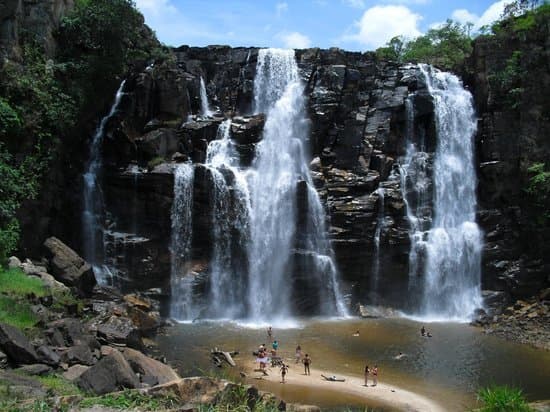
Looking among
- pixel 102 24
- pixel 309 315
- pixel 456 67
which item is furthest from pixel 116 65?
pixel 456 67

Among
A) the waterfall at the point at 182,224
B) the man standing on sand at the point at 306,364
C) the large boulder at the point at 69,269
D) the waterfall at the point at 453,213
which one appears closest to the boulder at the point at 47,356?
the man standing on sand at the point at 306,364

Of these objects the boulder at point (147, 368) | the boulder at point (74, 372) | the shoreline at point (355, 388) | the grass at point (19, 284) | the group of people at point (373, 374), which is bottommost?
the shoreline at point (355, 388)

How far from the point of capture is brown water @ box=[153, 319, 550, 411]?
74.5 feet

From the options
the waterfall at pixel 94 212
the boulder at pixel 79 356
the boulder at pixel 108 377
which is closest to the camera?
the boulder at pixel 108 377

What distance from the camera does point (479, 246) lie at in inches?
1533

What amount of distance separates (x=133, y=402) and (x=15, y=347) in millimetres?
5309

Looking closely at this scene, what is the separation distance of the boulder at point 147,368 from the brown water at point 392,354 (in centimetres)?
392

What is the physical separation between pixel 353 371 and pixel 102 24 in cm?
3000

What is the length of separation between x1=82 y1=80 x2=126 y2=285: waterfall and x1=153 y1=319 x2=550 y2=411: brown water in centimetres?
755

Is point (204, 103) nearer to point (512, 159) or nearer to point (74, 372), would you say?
point (512, 159)

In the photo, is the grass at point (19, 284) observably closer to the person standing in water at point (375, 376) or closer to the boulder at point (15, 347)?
the boulder at point (15, 347)

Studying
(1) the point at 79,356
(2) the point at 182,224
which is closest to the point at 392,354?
(1) the point at 79,356

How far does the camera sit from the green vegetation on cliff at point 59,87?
99.8ft

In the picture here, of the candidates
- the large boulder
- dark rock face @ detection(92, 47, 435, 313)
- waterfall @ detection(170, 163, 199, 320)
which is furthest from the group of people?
waterfall @ detection(170, 163, 199, 320)
